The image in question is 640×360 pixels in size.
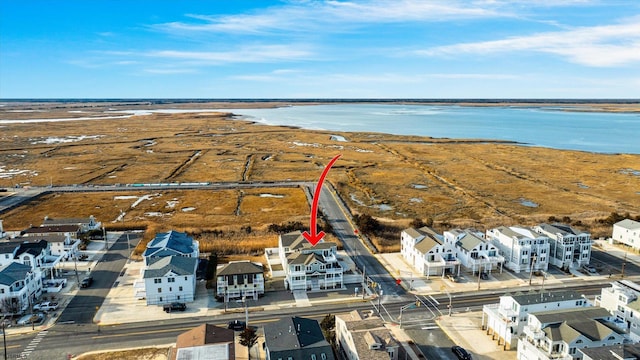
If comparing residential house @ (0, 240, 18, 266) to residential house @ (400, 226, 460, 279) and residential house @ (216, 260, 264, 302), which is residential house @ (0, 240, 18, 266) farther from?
residential house @ (400, 226, 460, 279)

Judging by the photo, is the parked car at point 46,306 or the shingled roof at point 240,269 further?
the shingled roof at point 240,269

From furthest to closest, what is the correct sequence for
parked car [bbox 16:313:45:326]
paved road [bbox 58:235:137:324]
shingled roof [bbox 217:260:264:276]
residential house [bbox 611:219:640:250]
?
residential house [bbox 611:219:640:250] < shingled roof [bbox 217:260:264:276] < paved road [bbox 58:235:137:324] < parked car [bbox 16:313:45:326]

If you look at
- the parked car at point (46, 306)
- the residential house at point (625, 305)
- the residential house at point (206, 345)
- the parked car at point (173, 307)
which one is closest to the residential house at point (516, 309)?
the residential house at point (625, 305)

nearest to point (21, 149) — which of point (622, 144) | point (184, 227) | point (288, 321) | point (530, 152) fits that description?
point (184, 227)

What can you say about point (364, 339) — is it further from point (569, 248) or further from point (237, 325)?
point (569, 248)

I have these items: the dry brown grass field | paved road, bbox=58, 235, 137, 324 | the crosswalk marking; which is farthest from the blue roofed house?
the dry brown grass field

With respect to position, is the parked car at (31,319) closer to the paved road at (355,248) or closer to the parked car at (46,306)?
the parked car at (46,306)
